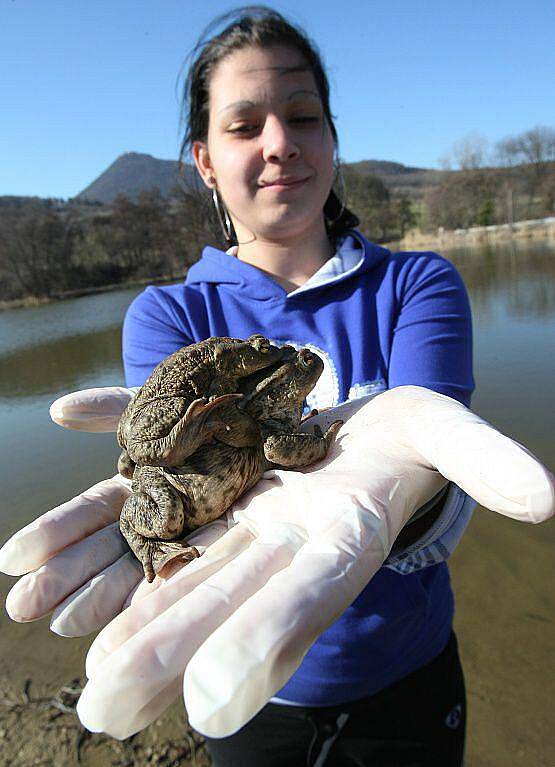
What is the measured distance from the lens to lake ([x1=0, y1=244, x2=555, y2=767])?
4055 mm

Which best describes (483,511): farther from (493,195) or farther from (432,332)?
(493,195)

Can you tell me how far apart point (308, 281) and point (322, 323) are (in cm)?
39

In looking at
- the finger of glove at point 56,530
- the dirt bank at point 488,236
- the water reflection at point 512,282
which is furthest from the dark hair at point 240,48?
the dirt bank at point 488,236

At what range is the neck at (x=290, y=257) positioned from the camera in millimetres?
3482

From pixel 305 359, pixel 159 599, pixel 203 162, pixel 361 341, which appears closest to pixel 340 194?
pixel 203 162

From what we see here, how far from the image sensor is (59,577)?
6.51ft

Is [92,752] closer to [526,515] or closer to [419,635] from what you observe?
[419,635]

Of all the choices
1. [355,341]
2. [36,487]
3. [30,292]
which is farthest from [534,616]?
[30,292]

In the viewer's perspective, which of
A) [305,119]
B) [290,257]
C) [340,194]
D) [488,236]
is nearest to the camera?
[305,119]

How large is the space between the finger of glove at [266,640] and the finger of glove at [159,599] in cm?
41

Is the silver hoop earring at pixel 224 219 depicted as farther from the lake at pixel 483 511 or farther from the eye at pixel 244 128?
the lake at pixel 483 511

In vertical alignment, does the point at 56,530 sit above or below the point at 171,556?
above

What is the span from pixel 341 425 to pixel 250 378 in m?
0.60

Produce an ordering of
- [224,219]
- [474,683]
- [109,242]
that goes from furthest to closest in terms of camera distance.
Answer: [109,242], [474,683], [224,219]
